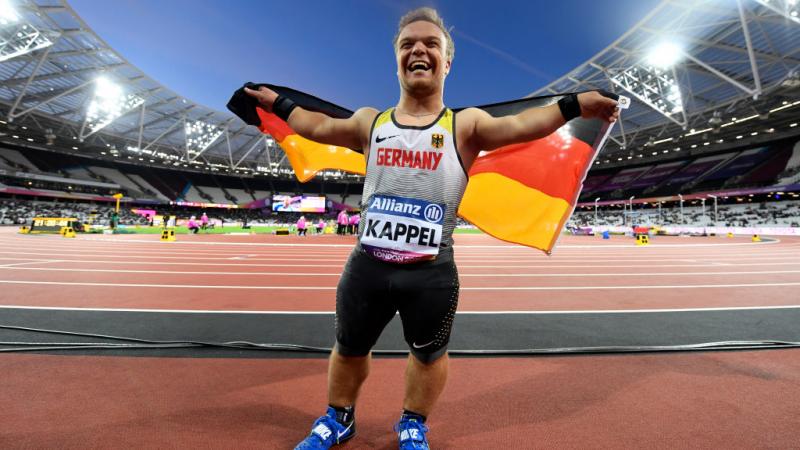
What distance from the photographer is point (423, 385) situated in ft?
5.83

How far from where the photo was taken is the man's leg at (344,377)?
5.99ft

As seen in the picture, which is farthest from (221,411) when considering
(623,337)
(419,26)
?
(623,337)

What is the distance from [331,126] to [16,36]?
33.1m

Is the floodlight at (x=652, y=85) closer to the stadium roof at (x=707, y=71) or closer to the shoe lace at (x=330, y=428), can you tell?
the stadium roof at (x=707, y=71)

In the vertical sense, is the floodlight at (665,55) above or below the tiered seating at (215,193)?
above

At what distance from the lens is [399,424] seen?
1771mm

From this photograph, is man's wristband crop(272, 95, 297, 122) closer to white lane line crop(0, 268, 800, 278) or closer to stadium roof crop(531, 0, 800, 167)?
white lane line crop(0, 268, 800, 278)

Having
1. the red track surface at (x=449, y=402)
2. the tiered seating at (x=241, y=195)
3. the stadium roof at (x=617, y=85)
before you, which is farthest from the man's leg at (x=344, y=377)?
the tiered seating at (x=241, y=195)

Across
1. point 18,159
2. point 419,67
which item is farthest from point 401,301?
point 18,159

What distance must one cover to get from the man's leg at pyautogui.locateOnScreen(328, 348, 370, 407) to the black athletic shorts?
0.05 meters

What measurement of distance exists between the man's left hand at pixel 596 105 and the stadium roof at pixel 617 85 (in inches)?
981

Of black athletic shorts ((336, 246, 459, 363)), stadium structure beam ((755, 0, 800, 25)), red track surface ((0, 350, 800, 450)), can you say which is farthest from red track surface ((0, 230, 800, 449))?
stadium structure beam ((755, 0, 800, 25))

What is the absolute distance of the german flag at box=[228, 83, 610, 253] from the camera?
8.43ft

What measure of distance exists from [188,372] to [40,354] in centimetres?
133
